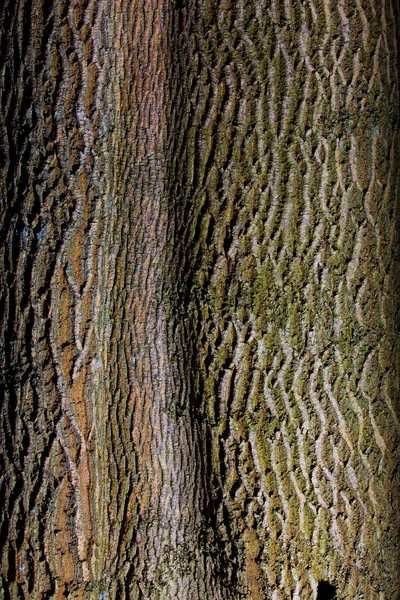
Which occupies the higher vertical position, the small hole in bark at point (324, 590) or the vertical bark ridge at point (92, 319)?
the vertical bark ridge at point (92, 319)

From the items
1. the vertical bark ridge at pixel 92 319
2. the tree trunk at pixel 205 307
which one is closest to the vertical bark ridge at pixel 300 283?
the tree trunk at pixel 205 307

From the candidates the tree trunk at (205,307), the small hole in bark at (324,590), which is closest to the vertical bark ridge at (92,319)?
the tree trunk at (205,307)

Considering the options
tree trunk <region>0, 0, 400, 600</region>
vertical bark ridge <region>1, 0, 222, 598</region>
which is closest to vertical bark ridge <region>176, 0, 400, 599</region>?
tree trunk <region>0, 0, 400, 600</region>

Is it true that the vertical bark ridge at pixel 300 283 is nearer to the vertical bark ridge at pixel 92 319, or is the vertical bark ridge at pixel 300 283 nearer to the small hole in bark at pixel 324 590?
the small hole in bark at pixel 324 590

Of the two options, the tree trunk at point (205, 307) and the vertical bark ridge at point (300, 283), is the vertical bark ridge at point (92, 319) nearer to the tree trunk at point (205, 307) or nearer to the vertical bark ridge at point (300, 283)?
the tree trunk at point (205, 307)

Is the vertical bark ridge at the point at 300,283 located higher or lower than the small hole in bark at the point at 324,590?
higher

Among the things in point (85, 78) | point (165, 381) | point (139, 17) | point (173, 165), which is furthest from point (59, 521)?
point (139, 17)

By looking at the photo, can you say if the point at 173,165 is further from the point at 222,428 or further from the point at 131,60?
the point at 222,428

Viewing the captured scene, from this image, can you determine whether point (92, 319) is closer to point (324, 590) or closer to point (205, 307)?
point (205, 307)

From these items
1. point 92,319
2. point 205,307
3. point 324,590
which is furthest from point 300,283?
point 324,590
